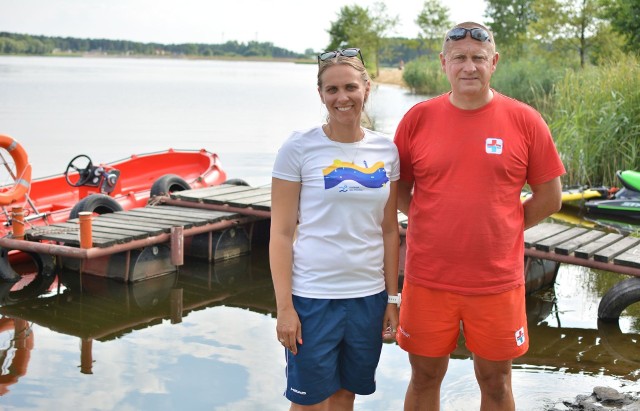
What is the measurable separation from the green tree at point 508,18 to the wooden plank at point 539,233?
1694 inches

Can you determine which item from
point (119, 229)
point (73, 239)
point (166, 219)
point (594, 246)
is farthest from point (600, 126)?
point (73, 239)

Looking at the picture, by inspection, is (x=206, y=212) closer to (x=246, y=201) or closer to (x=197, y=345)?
(x=246, y=201)

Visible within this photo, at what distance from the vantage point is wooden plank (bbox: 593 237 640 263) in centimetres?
671

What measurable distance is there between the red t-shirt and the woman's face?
34 centimetres

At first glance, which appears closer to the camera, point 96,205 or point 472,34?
point 472,34

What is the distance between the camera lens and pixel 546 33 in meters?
31.1

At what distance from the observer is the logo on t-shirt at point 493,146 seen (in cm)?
319

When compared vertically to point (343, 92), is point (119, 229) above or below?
below

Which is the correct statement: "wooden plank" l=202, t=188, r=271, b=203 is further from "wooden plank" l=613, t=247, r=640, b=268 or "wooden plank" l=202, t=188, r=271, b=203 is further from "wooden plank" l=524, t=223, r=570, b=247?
"wooden plank" l=613, t=247, r=640, b=268

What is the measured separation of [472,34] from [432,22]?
58.3 meters

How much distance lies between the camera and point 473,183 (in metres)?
3.21

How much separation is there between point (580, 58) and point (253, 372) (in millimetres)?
27309

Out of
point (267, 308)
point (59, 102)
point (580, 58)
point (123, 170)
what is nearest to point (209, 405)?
point (267, 308)

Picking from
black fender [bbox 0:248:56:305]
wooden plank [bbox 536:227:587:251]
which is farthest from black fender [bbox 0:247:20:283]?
wooden plank [bbox 536:227:587:251]
